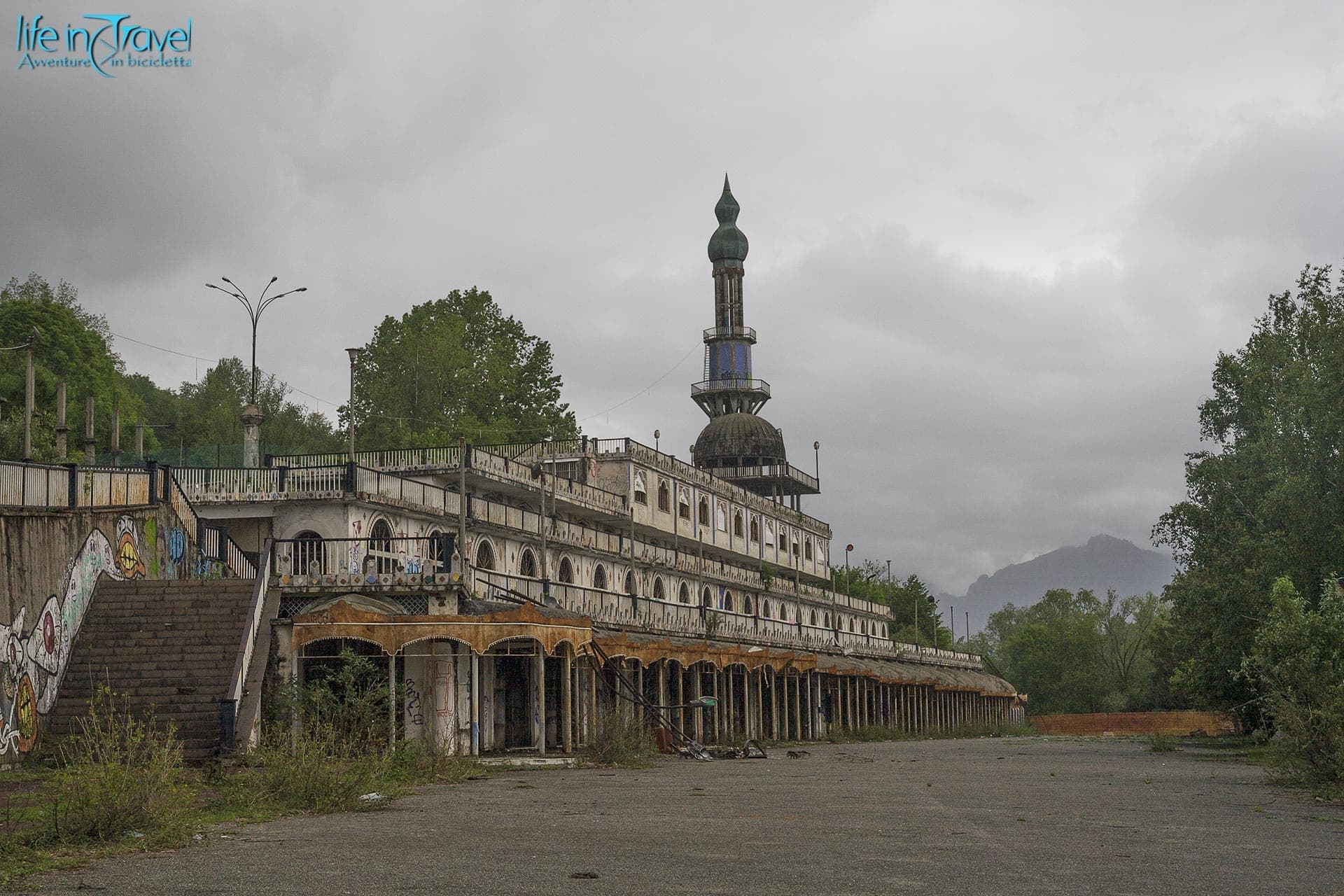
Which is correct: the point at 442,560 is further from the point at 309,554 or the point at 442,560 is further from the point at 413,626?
the point at 413,626

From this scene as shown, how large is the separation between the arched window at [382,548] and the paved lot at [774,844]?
53.4 ft

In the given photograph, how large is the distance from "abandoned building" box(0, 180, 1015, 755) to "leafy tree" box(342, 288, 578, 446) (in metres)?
7.98

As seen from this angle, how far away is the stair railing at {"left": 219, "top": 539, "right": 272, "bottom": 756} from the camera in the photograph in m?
22.5

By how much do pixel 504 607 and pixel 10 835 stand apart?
18658 millimetres

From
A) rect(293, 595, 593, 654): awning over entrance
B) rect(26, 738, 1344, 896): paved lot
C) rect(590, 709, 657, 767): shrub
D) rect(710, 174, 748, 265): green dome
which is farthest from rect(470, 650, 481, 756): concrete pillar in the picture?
rect(710, 174, 748, 265): green dome

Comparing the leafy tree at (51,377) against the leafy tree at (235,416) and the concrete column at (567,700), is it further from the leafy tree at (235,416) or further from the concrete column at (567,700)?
the concrete column at (567,700)

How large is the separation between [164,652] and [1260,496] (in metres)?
31.2

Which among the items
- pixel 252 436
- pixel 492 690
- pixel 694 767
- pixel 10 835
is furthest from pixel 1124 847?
pixel 252 436

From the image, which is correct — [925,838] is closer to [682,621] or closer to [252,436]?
[252,436]

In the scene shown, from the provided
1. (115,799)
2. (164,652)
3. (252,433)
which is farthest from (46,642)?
(252,433)

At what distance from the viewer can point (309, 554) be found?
104ft

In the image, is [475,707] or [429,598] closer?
[429,598]

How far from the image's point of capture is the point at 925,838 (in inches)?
542

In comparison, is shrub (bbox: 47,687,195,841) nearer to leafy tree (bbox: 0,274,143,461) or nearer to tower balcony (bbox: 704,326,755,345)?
leafy tree (bbox: 0,274,143,461)
